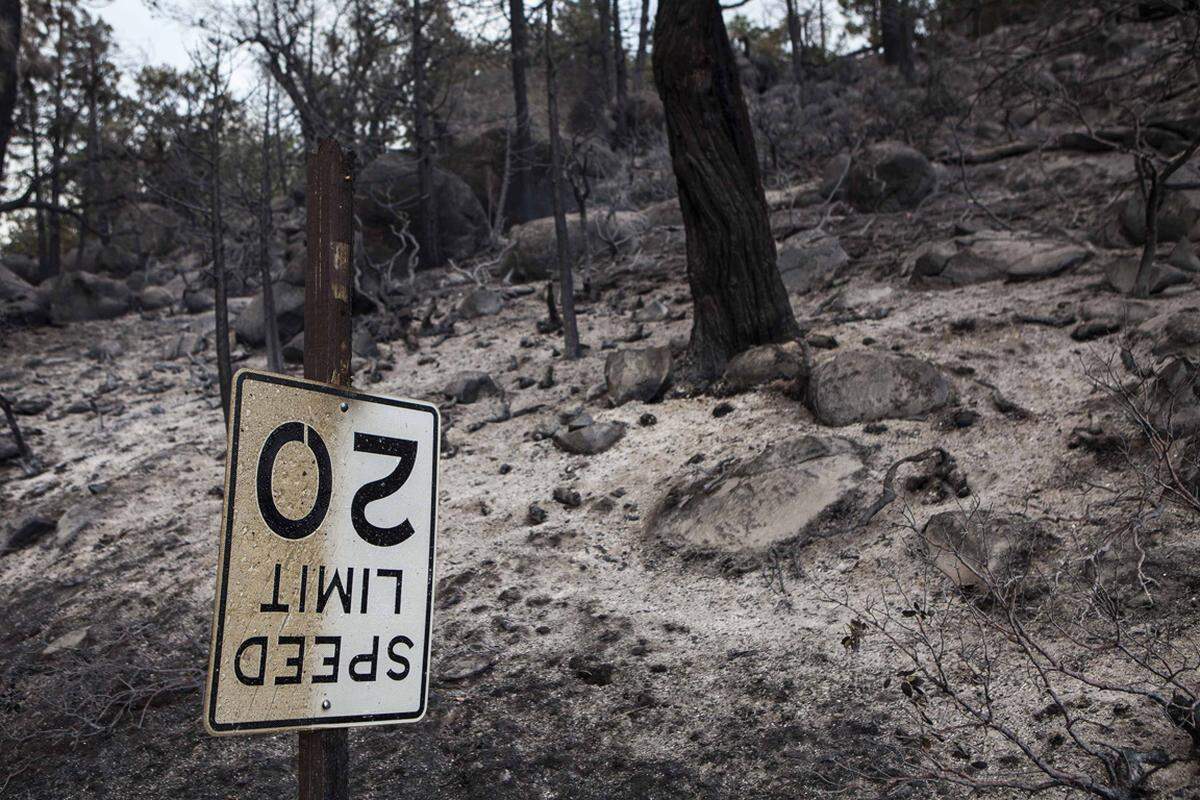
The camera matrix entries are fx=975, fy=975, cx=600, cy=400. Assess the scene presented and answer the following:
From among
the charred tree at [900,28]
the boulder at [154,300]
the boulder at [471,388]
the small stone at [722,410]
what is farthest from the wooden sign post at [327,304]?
the charred tree at [900,28]

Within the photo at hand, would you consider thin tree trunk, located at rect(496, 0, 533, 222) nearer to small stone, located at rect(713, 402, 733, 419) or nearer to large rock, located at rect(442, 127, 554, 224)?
large rock, located at rect(442, 127, 554, 224)

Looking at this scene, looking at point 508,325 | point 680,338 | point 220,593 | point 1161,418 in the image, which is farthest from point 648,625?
point 508,325

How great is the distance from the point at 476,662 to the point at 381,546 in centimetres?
284

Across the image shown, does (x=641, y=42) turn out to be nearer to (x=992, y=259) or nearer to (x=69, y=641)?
(x=992, y=259)

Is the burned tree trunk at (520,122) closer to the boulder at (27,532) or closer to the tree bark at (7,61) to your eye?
the tree bark at (7,61)

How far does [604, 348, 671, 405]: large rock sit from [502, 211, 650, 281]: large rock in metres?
5.23

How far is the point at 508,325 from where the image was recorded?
11.3m

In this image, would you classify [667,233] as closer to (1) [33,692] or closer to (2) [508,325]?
(2) [508,325]

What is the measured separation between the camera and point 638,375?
26.3 feet

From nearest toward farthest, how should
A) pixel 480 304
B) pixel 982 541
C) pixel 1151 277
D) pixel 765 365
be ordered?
pixel 982 541 < pixel 1151 277 < pixel 765 365 < pixel 480 304

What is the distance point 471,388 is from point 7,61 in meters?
8.68

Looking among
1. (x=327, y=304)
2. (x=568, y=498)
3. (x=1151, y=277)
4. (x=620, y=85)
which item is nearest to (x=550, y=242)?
(x=568, y=498)

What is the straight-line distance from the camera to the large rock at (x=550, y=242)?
13344 mm

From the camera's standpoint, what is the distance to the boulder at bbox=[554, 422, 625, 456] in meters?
7.32
